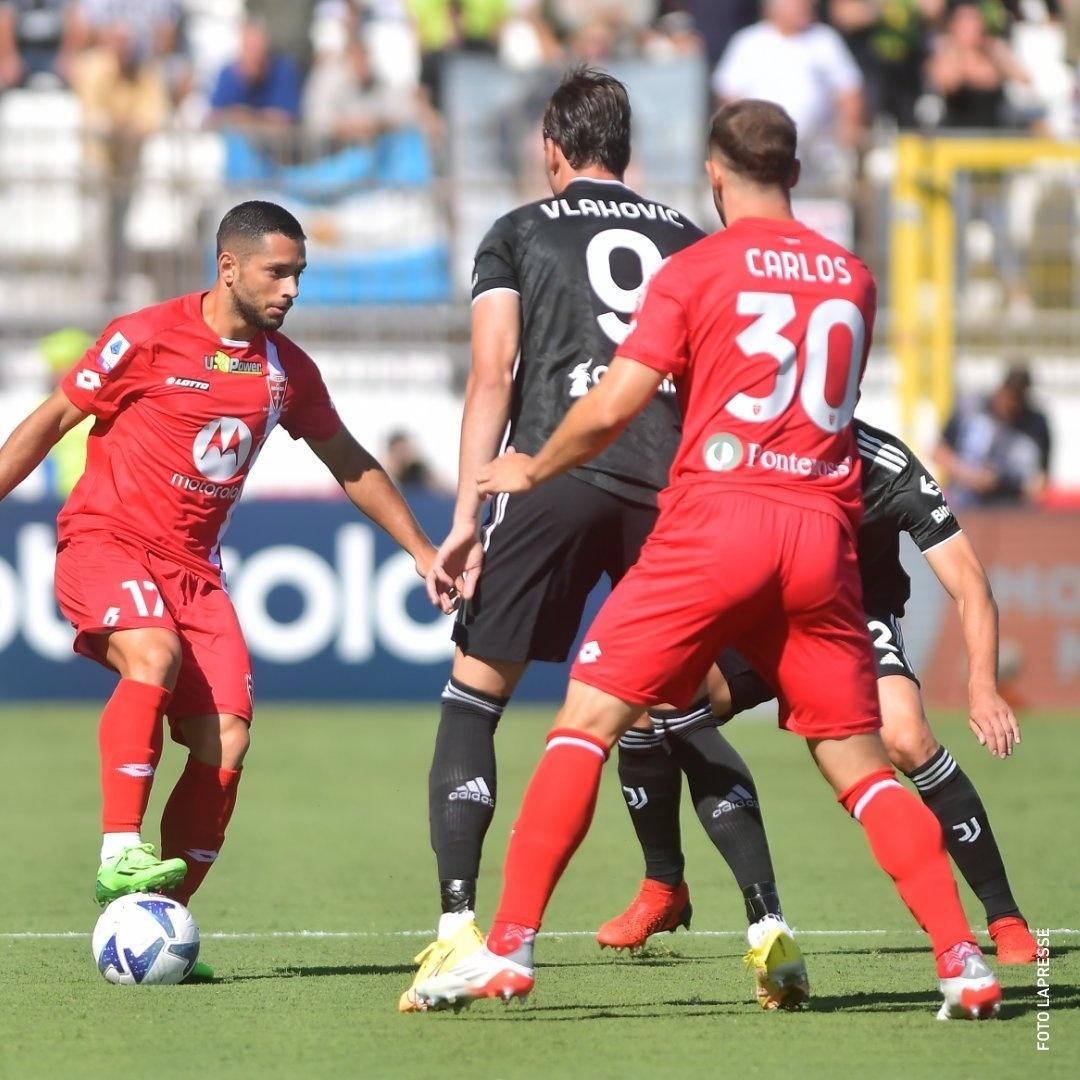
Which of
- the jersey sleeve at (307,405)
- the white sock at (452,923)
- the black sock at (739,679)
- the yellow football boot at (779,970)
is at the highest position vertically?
the jersey sleeve at (307,405)

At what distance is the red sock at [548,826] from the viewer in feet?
16.6

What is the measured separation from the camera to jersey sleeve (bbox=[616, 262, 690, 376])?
5.07 meters

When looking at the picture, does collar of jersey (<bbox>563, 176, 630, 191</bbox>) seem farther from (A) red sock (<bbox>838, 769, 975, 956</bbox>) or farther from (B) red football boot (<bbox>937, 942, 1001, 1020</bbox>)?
(B) red football boot (<bbox>937, 942, 1001, 1020</bbox>)

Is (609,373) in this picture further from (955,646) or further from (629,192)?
(955,646)

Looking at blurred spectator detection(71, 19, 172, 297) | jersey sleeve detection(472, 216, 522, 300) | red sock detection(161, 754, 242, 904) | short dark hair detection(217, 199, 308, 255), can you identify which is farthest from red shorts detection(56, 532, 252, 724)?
blurred spectator detection(71, 19, 172, 297)

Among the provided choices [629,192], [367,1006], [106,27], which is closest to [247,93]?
[106,27]

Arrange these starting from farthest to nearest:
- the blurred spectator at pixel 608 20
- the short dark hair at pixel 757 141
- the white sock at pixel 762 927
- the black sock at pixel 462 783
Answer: the blurred spectator at pixel 608 20, the black sock at pixel 462 783, the white sock at pixel 762 927, the short dark hair at pixel 757 141

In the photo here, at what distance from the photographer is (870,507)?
19.9 ft

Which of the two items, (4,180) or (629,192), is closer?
(629,192)

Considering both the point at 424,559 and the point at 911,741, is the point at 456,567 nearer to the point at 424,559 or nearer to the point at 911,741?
the point at 424,559

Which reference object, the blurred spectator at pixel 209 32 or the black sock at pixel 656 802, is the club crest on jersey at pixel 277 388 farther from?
the blurred spectator at pixel 209 32

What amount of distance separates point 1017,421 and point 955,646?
197 cm

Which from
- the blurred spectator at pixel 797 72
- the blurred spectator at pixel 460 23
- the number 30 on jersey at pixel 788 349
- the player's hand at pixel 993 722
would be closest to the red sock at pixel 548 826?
the number 30 on jersey at pixel 788 349

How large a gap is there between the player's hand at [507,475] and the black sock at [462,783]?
83 cm
